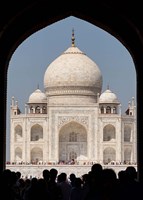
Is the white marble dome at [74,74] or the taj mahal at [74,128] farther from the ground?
the white marble dome at [74,74]

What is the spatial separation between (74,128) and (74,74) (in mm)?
4124

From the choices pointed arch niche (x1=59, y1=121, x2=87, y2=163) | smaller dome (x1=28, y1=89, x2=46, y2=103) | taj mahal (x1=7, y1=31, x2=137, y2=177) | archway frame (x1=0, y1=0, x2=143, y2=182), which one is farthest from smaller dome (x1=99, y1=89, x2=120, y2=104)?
archway frame (x1=0, y1=0, x2=143, y2=182)

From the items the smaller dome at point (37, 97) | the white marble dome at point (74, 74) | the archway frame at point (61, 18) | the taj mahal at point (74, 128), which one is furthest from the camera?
the smaller dome at point (37, 97)

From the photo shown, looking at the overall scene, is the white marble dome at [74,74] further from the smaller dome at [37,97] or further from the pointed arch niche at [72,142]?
the pointed arch niche at [72,142]

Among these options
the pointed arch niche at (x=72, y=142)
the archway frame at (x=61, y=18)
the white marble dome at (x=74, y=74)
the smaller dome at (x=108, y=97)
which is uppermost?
the white marble dome at (x=74, y=74)

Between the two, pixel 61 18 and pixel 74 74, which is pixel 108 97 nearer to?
pixel 74 74

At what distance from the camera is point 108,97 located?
4884 cm

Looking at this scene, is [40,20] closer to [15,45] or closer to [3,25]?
[15,45]

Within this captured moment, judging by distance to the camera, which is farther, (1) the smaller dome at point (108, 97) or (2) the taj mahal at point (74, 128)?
(1) the smaller dome at point (108, 97)

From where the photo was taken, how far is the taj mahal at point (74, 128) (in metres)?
46.2

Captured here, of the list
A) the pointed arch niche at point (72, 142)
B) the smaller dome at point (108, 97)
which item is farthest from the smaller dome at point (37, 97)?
the smaller dome at point (108, 97)

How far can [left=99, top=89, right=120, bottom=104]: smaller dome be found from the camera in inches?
1913

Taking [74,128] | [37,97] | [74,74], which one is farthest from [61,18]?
[37,97]

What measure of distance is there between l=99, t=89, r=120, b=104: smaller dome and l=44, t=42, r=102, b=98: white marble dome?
2.10ft
